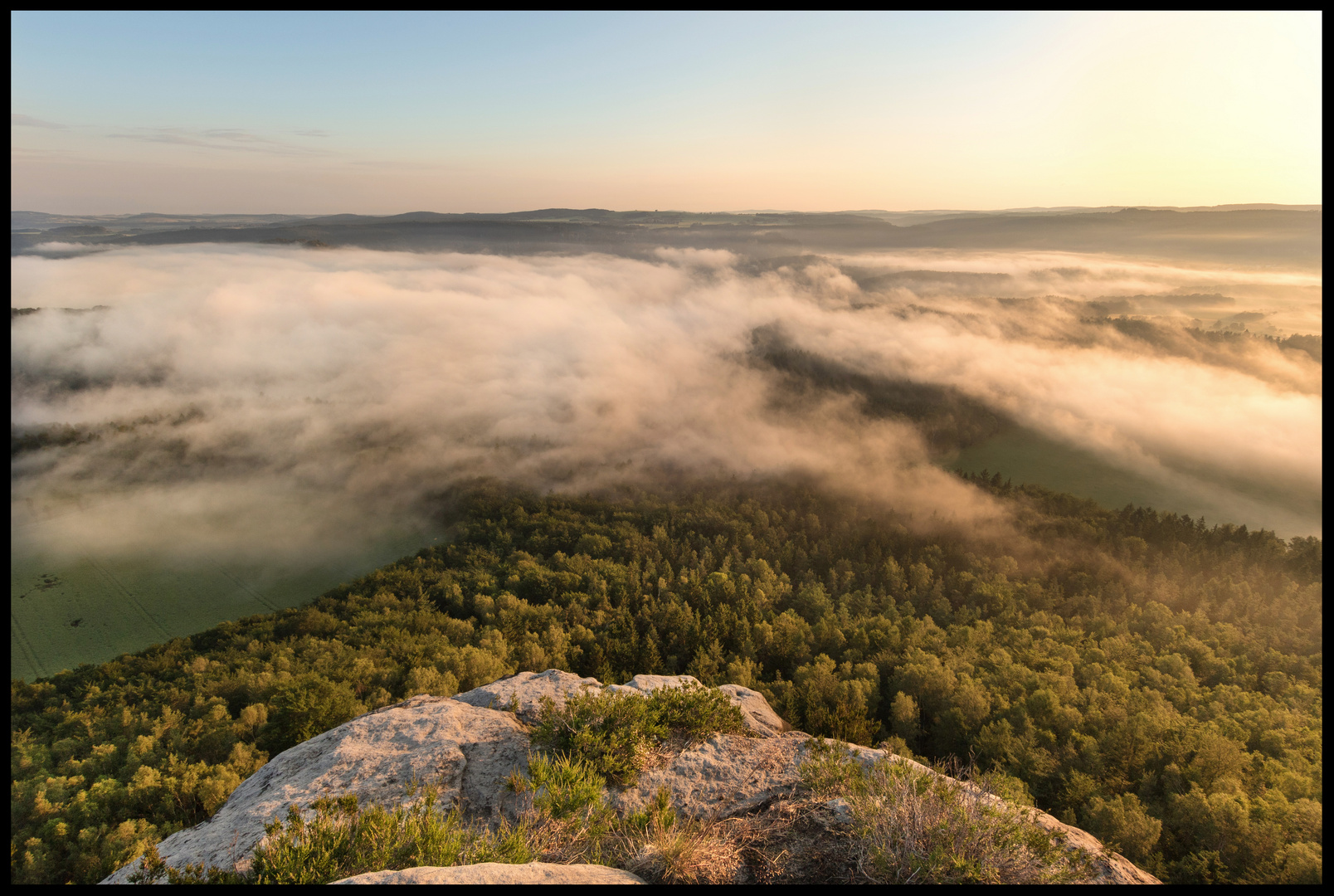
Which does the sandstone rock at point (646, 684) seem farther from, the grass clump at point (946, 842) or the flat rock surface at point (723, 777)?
the grass clump at point (946, 842)

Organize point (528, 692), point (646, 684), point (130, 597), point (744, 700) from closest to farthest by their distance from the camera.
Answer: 1. point (528, 692)
2. point (744, 700)
3. point (646, 684)
4. point (130, 597)

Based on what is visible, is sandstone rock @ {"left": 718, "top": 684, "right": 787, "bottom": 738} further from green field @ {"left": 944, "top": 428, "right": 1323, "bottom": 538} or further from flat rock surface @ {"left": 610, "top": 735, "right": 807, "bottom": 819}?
green field @ {"left": 944, "top": 428, "right": 1323, "bottom": 538}

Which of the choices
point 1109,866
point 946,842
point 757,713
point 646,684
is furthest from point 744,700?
point 946,842

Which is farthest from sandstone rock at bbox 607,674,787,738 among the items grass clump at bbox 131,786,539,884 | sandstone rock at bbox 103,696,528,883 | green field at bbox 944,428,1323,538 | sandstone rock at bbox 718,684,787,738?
green field at bbox 944,428,1323,538

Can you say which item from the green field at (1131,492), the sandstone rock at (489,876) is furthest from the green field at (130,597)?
the green field at (1131,492)

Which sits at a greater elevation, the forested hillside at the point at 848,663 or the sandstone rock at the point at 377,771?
the sandstone rock at the point at 377,771

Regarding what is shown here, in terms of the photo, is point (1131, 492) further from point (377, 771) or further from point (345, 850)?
point (345, 850)

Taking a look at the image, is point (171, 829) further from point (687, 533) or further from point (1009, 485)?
point (1009, 485)
